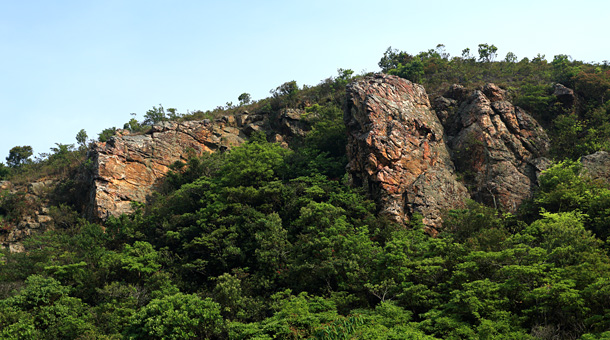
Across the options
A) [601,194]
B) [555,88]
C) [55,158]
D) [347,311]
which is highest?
[555,88]

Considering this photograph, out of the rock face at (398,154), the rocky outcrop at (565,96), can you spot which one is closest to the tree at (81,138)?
the rock face at (398,154)

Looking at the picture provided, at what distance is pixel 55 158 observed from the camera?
50562 millimetres

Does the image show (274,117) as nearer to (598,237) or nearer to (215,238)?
(215,238)

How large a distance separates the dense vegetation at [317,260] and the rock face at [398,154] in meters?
1.42

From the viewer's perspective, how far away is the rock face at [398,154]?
30.6m

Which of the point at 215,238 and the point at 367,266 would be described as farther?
the point at 215,238

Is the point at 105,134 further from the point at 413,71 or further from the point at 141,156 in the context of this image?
the point at 413,71

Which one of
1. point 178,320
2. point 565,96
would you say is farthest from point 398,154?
point 178,320

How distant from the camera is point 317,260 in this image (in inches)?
979

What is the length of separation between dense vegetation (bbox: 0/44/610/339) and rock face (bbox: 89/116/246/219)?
1949 millimetres

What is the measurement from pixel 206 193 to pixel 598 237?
2425 cm

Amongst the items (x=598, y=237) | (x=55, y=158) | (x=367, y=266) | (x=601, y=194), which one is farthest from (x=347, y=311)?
(x=55, y=158)

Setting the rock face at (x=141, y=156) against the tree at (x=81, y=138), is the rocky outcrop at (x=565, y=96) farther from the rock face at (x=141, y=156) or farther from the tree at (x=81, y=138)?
the tree at (x=81, y=138)

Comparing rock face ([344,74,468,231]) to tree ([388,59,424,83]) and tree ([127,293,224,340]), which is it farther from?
tree ([127,293,224,340])
